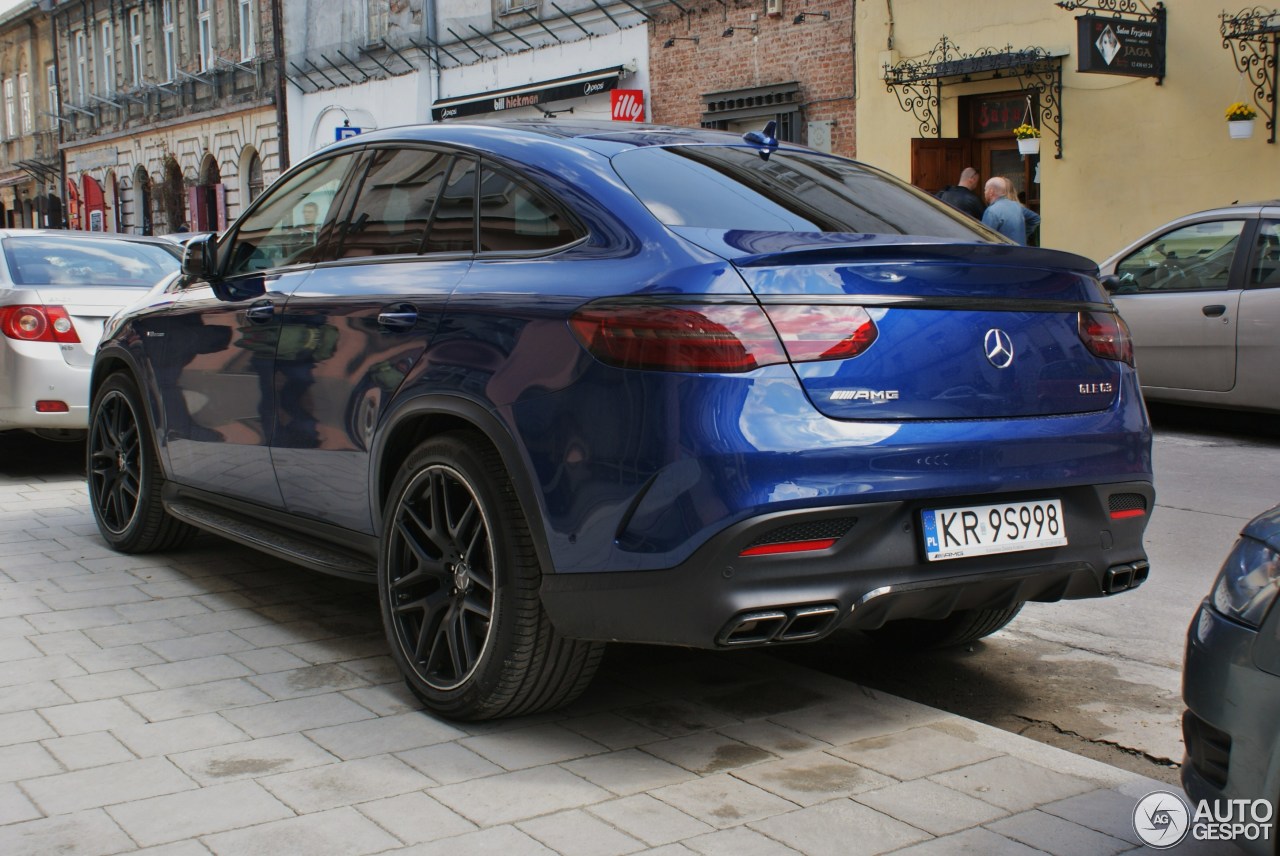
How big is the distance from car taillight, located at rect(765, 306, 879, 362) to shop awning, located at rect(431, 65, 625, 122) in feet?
68.1

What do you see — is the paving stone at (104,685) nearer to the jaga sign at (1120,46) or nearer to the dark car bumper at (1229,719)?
the dark car bumper at (1229,719)

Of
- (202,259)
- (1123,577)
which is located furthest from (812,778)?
(202,259)

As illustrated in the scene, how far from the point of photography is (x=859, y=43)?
64.6ft

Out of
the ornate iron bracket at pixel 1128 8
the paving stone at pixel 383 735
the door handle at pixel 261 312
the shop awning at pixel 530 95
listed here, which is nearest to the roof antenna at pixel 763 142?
the door handle at pixel 261 312

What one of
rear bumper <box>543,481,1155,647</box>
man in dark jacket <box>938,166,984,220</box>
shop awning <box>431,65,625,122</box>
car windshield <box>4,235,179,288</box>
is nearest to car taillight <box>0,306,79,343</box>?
car windshield <box>4,235,179,288</box>

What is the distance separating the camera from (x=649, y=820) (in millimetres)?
3428

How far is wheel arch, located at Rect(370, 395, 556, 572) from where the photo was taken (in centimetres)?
380

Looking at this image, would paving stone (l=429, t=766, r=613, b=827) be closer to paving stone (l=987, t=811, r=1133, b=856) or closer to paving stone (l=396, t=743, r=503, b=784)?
paving stone (l=396, t=743, r=503, b=784)

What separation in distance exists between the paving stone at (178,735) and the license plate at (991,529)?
75.5 inches

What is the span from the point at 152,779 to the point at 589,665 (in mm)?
1146

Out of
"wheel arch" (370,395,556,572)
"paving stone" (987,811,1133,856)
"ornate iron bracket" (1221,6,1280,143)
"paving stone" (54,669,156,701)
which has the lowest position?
"paving stone" (987,811,1133,856)

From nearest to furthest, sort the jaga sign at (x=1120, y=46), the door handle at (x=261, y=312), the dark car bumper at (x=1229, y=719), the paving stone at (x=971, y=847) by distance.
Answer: the dark car bumper at (x=1229, y=719) < the paving stone at (x=971, y=847) < the door handle at (x=261, y=312) < the jaga sign at (x=1120, y=46)

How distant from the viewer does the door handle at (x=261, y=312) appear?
5.12m

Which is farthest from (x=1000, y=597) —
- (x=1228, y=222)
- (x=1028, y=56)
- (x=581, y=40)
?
(x=581, y=40)
